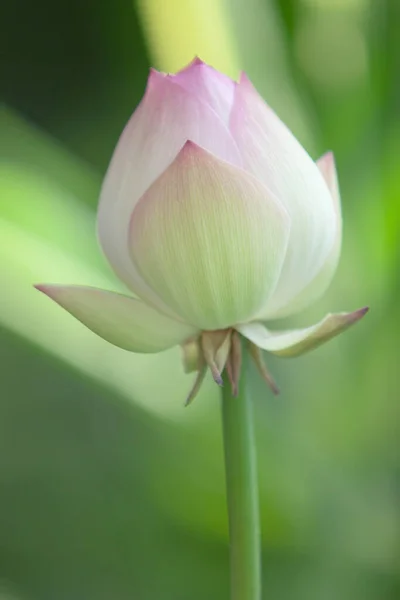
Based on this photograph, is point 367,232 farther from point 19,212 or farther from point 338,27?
point 19,212

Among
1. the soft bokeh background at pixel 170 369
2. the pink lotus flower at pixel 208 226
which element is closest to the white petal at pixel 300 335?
the pink lotus flower at pixel 208 226

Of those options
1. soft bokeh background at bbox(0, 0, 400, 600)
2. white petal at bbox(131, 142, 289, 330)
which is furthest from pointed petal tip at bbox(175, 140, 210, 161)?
soft bokeh background at bbox(0, 0, 400, 600)

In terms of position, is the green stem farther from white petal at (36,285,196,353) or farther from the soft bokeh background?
the soft bokeh background

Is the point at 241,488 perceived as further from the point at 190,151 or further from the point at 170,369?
the point at 170,369

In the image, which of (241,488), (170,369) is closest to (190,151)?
(241,488)

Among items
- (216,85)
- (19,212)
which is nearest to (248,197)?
(216,85)

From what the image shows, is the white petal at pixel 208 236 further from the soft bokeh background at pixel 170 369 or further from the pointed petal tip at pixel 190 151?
the soft bokeh background at pixel 170 369

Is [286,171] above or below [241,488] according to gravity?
above
